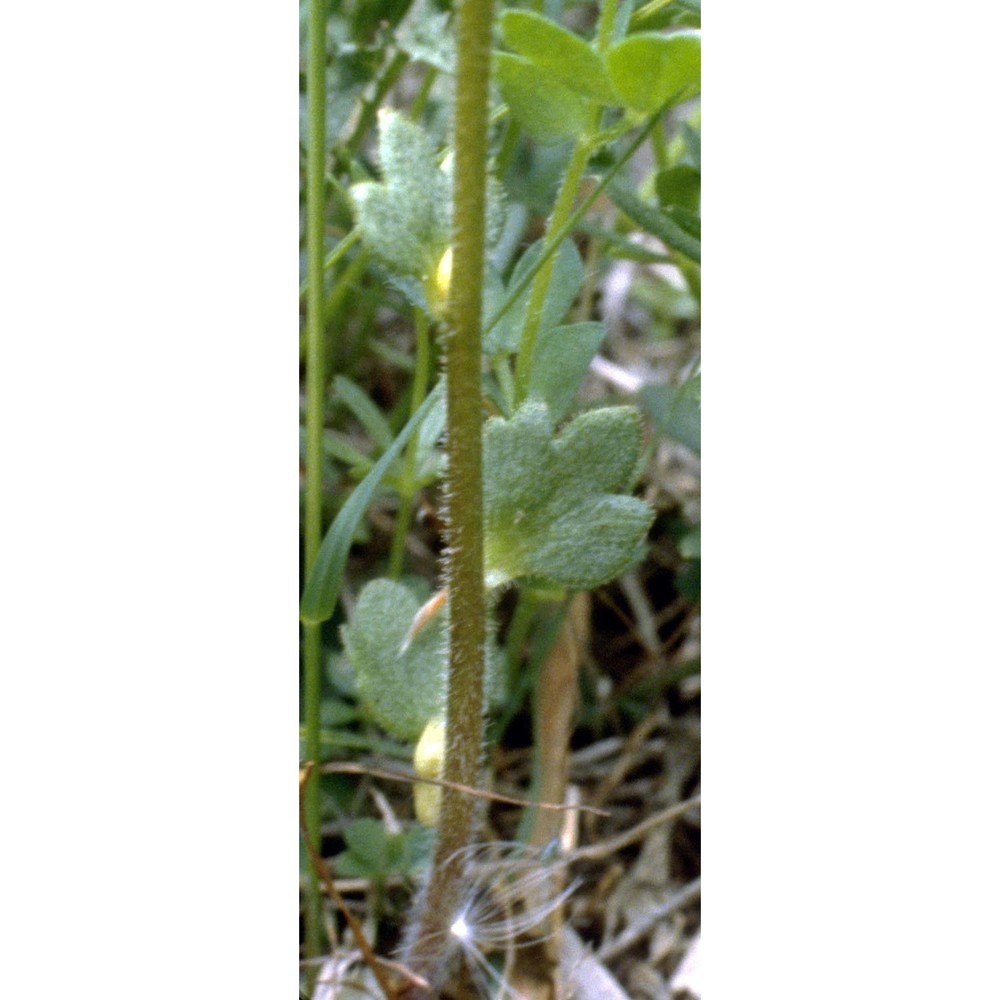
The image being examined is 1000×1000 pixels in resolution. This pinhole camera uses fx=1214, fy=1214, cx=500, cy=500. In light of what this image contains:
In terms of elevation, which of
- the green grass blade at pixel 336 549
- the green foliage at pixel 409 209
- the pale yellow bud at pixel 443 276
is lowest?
the green grass blade at pixel 336 549

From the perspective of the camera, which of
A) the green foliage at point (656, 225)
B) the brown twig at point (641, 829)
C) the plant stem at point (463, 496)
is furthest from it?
the brown twig at point (641, 829)

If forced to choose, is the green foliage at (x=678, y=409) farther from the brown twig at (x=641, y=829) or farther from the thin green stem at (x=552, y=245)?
the brown twig at (x=641, y=829)

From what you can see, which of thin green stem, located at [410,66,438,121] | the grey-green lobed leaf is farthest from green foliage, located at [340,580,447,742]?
thin green stem, located at [410,66,438,121]

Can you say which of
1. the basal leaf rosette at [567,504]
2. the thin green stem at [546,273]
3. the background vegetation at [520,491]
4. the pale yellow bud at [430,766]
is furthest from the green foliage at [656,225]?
the pale yellow bud at [430,766]

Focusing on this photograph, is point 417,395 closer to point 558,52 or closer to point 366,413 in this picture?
point 366,413

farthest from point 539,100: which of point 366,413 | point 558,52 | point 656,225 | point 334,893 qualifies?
point 334,893

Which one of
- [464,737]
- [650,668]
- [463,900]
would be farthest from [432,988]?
[650,668]
